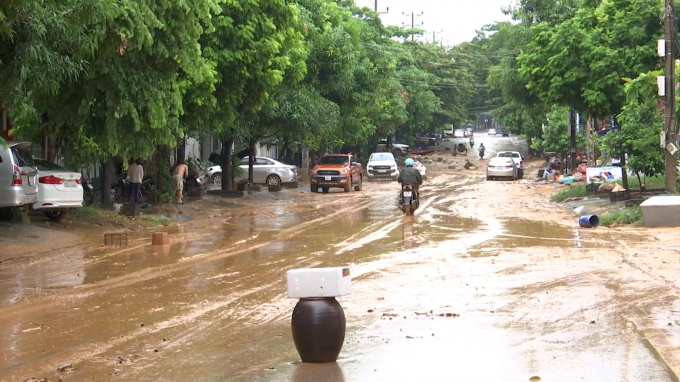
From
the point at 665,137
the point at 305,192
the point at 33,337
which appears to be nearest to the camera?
the point at 33,337

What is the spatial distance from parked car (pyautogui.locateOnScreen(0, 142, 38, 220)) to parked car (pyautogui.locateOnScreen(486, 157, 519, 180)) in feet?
118

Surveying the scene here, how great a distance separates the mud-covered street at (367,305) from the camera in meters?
7.81

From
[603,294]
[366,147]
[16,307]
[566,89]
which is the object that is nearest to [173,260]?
[16,307]

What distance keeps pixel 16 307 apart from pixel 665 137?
17929 mm

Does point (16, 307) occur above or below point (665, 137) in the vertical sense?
below

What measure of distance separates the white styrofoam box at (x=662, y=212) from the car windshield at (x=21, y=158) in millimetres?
13527

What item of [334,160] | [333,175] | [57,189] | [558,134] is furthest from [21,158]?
[558,134]

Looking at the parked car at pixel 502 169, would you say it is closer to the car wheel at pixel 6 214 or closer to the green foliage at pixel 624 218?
the green foliage at pixel 624 218

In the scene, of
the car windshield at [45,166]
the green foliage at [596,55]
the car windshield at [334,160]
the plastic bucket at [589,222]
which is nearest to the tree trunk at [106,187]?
the car windshield at [45,166]

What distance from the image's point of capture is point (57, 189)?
19797 mm

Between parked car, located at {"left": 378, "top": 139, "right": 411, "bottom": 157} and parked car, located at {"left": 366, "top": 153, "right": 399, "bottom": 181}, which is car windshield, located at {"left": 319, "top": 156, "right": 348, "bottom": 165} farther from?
parked car, located at {"left": 378, "top": 139, "right": 411, "bottom": 157}

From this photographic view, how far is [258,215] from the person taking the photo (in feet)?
88.6

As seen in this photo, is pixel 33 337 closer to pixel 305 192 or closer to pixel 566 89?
pixel 566 89

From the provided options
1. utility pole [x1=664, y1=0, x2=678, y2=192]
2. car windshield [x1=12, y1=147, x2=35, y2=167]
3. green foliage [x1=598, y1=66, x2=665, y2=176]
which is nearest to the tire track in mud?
car windshield [x1=12, y1=147, x2=35, y2=167]
